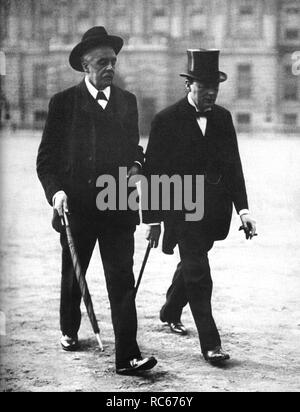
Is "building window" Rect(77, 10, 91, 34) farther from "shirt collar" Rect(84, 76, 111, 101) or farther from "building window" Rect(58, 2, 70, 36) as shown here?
"shirt collar" Rect(84, 76, 111, 101)

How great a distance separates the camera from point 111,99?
3.98 meters

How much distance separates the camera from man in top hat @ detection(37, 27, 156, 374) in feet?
12.7

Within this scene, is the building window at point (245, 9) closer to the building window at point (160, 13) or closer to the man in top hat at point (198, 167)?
the building window at point (160, 13)

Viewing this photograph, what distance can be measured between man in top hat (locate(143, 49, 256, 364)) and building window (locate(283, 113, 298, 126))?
58.9 ft

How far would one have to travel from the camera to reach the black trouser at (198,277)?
4070mm

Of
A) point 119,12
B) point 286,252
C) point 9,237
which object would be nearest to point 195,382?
point 119,12

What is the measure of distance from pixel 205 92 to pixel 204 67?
0.46ft

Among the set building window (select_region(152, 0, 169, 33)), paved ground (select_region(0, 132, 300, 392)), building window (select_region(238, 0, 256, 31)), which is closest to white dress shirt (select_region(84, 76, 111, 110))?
paved ground (select_region(0, 132, 300, 392))

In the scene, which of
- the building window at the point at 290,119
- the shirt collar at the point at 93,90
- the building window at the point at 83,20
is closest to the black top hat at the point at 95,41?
the shirt collar at the point at 93,90

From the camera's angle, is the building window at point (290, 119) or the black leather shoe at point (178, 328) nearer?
the black leather shoe at point (178, 328)

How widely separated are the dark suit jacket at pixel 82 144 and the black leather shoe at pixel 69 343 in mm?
786

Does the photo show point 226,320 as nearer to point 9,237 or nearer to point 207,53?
point 207,53
